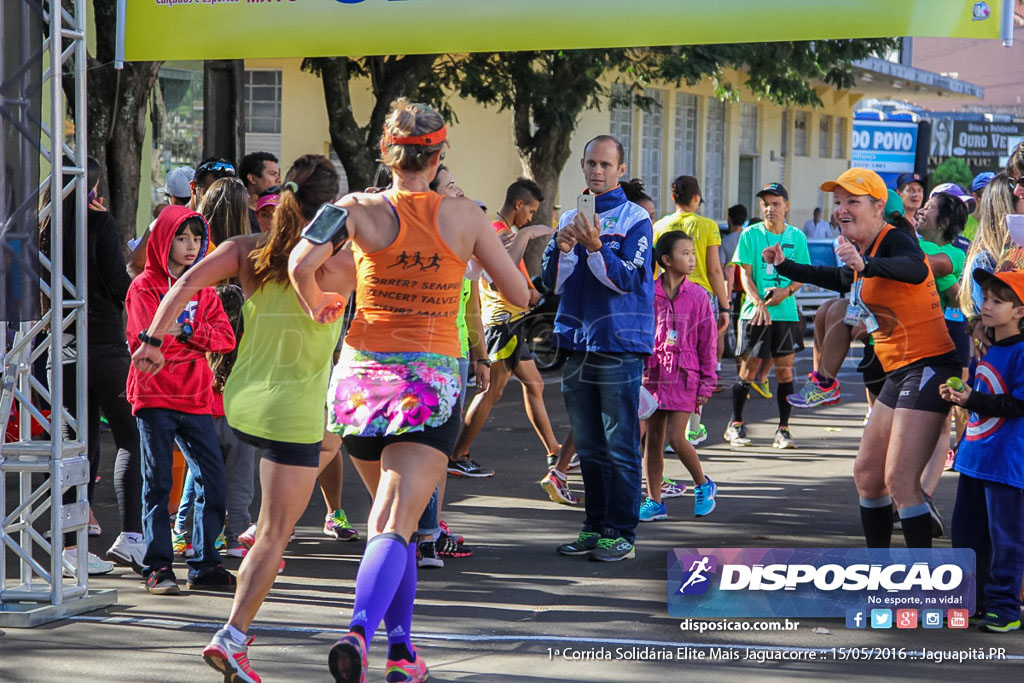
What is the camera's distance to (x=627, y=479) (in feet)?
22.2

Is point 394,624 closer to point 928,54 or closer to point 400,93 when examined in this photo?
point 400,93

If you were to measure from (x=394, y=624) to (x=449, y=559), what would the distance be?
223cm

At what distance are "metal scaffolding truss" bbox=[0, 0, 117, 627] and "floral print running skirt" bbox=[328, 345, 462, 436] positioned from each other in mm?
1643

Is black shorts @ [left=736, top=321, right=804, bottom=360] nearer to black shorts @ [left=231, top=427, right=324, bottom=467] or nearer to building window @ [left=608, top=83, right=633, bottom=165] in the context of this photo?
black shorts @ [left=231, top=427, right=324, bottom=467]

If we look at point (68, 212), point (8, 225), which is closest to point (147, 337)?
point (8, 225)

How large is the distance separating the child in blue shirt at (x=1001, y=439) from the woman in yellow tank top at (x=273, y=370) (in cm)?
261

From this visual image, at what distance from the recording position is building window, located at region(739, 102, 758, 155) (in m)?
29.8

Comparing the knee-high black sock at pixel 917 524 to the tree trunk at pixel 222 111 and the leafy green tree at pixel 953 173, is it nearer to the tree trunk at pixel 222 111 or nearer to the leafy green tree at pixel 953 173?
the tree trunk at pixel 222 111

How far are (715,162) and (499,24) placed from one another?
23.0 m

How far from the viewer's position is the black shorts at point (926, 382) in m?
5.69

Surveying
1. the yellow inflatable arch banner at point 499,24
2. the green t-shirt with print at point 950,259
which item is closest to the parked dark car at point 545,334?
the green t-shirt with print at point 950,259

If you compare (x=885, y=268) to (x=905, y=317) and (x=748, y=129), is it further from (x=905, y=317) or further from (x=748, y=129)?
(x=748, y=129)

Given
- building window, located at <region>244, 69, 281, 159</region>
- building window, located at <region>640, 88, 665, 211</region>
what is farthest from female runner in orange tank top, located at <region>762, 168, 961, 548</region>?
building window, located at <region>640, 88, 665, 211</region>

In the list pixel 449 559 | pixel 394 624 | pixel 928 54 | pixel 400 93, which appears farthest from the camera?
pixel 928 54
